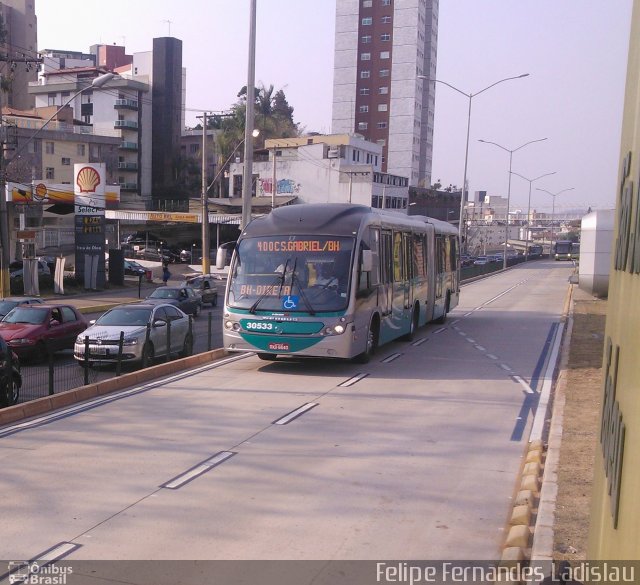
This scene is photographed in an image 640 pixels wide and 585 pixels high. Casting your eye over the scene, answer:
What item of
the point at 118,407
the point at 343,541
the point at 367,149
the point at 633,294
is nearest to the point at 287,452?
the point at 343,541

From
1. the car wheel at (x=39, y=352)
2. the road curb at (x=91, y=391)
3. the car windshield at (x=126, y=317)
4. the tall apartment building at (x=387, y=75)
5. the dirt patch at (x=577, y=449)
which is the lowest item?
the car wheel at (x=39, y=352)

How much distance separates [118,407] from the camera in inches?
479

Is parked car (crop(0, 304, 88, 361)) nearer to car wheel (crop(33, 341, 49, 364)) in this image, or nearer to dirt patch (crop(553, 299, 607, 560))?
car wheel (crop(33, 341, 49, 364))

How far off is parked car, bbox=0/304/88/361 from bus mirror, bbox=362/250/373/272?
300 inches

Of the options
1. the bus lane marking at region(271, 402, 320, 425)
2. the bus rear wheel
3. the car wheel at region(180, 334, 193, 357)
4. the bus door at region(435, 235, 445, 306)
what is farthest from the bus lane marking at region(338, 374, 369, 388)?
the bus door at region(435, 235, 445, 306)

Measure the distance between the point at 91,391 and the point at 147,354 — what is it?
3628mm

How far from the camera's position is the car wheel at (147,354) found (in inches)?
647

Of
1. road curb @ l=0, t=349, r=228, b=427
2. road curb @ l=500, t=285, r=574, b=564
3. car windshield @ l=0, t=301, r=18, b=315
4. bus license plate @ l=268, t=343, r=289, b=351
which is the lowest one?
road curb @ l=0, t=349, r=228, b=427

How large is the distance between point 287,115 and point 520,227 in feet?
267

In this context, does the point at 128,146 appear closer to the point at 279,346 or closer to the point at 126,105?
the point at 126,105

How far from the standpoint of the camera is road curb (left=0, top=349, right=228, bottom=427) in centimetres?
1136


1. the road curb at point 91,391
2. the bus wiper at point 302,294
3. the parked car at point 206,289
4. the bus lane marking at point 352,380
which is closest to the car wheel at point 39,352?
the road curb at point 91,391

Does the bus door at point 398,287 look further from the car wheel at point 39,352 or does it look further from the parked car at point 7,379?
the parked car at point 7,379

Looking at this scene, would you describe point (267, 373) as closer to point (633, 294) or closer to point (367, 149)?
point (633, 294)
